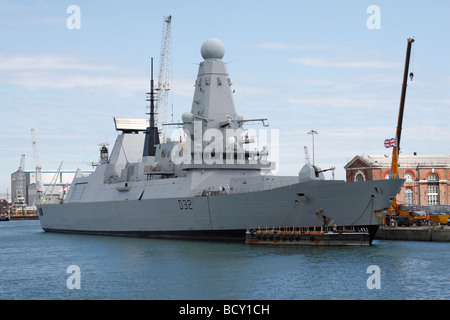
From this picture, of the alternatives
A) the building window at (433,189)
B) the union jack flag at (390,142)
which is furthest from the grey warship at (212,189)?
the building window at (433,189)

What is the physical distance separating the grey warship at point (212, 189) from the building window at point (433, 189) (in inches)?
1729

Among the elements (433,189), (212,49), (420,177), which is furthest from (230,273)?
(433,189)

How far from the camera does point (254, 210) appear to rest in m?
33.0

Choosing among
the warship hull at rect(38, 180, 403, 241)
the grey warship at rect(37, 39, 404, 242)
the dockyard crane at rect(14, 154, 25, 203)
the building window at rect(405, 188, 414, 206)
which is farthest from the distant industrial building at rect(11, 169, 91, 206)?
the warship hull at rect(38, 180, 403, 241)

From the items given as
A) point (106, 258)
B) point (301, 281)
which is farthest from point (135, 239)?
point (301, 281)

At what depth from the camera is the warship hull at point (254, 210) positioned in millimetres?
29953

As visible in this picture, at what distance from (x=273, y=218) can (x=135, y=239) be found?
1185 cm

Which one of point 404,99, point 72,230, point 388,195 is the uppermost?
point 404,99

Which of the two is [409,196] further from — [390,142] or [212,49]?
[212,49]

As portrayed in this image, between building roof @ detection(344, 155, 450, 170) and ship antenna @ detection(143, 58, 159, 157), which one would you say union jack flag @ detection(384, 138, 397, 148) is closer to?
ship antenna @ detection(143, 58, 159, 157)

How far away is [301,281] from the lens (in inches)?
850

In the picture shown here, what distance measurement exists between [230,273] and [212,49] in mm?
19213

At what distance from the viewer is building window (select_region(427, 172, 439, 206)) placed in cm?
7669
